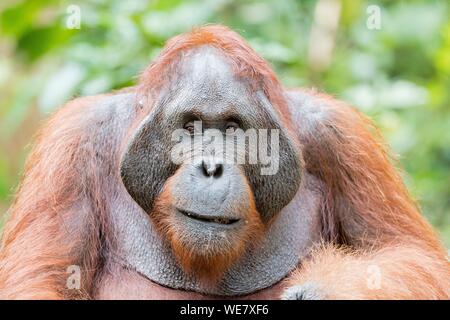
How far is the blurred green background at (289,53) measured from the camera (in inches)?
233

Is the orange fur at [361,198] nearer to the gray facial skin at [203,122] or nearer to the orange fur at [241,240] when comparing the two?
the orange fur at [241,240]

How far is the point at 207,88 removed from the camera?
147 inches

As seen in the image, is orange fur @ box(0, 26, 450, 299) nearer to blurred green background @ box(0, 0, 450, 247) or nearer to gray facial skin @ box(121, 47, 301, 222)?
gray facial skin @ box(121, 47, 301, 222)

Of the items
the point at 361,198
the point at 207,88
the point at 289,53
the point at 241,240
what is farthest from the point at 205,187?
the point at 289,53

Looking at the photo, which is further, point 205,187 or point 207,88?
point 207,88

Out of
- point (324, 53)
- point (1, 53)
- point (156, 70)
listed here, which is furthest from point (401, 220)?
point (1, 53)

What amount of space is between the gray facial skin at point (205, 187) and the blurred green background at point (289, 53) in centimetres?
134

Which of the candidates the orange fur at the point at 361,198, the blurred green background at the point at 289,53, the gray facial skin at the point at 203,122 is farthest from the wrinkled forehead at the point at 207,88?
the blurred green background at the point at 289,53

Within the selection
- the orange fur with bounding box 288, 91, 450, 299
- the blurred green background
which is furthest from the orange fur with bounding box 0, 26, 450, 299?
the blurred green background

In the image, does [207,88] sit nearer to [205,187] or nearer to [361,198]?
[205,187]

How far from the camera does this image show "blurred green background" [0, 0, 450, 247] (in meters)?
5.91

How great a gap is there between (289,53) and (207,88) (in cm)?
247
